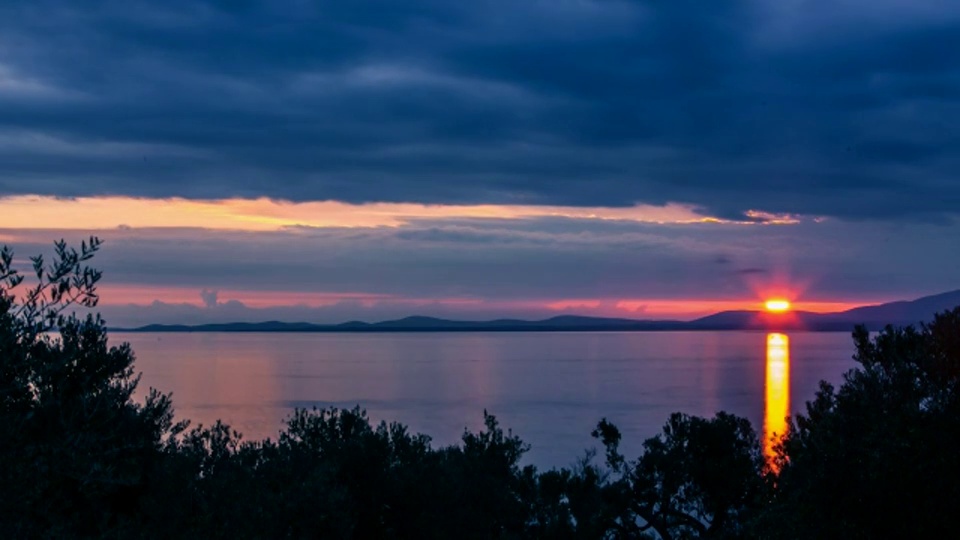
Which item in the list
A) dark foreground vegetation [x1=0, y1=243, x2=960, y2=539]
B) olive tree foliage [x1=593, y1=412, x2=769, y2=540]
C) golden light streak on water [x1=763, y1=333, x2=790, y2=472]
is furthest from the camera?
golden light streak on water [x1=763, y1=333, x2=790, y2=472]

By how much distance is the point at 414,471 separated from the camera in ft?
67.4

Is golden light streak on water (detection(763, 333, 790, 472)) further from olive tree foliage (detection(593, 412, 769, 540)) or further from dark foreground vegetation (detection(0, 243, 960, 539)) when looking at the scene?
dark foreground vegetation (detection(0, 243, 960, 539))

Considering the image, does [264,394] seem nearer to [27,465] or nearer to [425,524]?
[425,524]

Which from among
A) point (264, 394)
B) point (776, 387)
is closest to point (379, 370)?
point (264, 394)

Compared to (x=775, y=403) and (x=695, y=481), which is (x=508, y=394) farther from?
(x=695, y=481)

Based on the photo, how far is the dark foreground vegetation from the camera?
1100cm

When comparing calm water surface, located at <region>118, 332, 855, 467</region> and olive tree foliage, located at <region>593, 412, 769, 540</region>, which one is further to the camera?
calm water surface, located at <region>118, 332, 855, 467</region>

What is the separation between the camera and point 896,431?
45.7 feet

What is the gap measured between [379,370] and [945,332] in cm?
16495

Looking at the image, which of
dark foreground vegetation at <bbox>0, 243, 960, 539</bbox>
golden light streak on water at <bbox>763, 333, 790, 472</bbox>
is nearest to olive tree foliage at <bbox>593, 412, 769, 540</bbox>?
dark foreground vegetation at <bbox>0, 243, 960, 539</bbox>

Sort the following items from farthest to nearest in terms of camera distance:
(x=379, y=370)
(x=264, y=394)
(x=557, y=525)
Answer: (x=379, y=370), (x=264, y=394), (x=557, y=525)

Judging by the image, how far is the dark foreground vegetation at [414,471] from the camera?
1100 cm

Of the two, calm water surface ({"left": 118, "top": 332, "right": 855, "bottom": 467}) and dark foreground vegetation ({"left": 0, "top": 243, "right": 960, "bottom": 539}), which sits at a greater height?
dark foreground vegetation ({"left": 0, "top": 243, "right": 960, "bottom": 539})

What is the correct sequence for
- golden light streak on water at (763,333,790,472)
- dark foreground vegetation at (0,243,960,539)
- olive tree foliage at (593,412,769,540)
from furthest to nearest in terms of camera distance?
golden light streak on water at (763,333,790,472) → olive tree foliage at (593,412,769,540) → dark foreground vegetation at (0,243,960,539)
